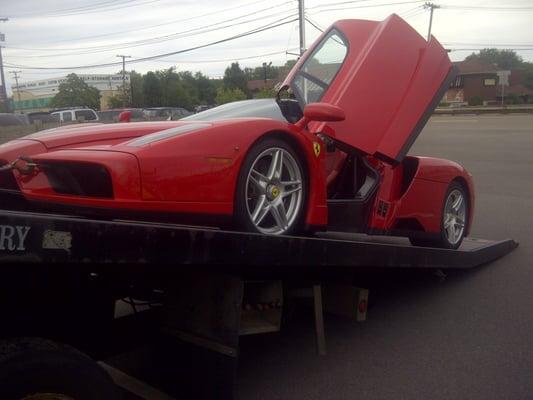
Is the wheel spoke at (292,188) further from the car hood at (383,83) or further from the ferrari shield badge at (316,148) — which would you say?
the car hood at (383,83)

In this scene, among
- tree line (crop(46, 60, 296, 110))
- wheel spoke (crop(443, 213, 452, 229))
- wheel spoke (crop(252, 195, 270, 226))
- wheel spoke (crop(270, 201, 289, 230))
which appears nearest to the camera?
wheel spoke (crop(252, 195, 270, 226))

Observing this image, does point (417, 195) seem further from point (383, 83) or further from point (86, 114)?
point (86, 114)

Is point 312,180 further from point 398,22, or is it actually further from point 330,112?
point 398,22

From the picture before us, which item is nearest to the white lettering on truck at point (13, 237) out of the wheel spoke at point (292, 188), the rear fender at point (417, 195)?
the wheel spoke at point (292, 188)

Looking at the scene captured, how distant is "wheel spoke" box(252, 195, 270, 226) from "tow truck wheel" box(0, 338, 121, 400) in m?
1.36

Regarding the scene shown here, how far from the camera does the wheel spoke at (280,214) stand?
3798 mm

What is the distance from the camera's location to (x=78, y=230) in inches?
96.3

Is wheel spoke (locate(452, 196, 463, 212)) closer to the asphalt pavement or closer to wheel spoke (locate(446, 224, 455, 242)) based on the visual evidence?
wheel spoke (locate(446, 224, 455, 242))

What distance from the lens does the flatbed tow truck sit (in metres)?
2.41

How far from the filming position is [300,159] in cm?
399

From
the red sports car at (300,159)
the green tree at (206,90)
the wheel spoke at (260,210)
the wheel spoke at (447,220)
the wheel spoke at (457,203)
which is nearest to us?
the red sports car at (300,159)

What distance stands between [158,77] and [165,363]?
46318 mm

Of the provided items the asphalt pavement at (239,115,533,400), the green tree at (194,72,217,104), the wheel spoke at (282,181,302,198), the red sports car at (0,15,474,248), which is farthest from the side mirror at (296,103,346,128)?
the green tree at (194,72,217,104)

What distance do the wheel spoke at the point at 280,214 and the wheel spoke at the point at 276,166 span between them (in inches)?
7.1
